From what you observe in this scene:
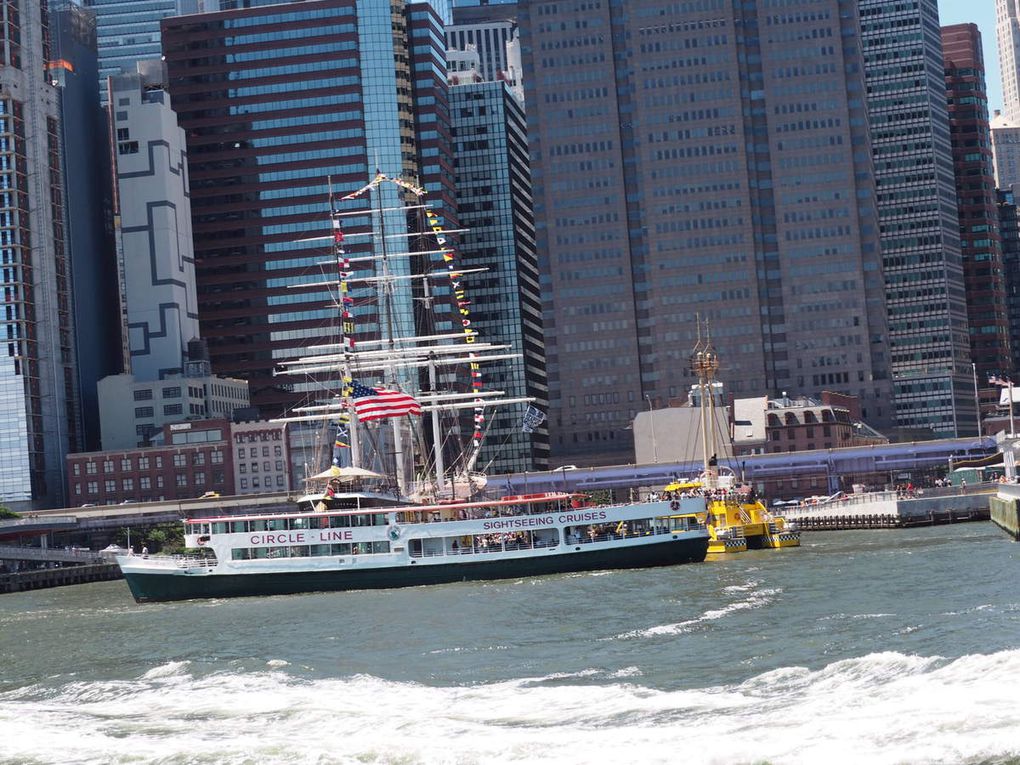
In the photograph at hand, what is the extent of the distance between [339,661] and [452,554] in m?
45.6

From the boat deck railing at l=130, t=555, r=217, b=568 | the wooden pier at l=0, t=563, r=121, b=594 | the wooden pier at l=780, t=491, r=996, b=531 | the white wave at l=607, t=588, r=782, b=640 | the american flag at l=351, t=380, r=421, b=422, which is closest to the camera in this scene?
the white wave at l=607, t=588, r=782, b=640

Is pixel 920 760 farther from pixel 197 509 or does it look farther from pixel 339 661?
pixel 197 509

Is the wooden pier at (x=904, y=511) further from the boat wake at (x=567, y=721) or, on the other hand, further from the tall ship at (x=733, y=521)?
the boat wake at (x=567, y=721)

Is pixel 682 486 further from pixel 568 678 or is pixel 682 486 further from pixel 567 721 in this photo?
pixel 567 721

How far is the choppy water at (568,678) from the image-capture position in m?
37.8

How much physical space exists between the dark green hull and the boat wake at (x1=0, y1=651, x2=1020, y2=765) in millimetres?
50215

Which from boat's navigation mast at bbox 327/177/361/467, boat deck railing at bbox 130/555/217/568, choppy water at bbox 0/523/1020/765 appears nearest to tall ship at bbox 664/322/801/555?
boat's navigation mast at bbox 327/177/361/467

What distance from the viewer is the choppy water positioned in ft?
124

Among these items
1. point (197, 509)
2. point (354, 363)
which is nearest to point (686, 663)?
point (354, 363)

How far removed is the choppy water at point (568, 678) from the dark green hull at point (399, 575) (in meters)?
17.6

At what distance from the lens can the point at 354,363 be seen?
131 m

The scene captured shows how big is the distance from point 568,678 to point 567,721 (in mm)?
7102

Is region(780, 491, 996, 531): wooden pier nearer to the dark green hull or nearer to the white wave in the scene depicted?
the dark green hull

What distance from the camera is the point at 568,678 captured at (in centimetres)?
4869
